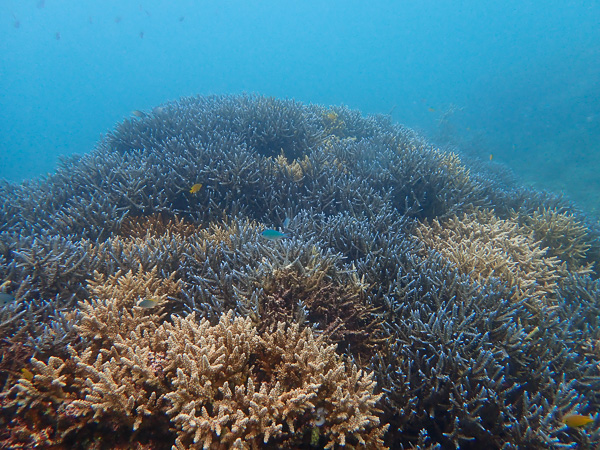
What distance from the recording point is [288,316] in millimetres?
2689

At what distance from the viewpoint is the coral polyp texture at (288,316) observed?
1.87 meters

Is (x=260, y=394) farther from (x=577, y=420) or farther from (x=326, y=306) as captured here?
(x=577, y=420)

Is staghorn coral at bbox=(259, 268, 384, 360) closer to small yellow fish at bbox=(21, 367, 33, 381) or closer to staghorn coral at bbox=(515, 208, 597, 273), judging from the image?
small yellow fish at bbox=(21, 367, 33, 381)

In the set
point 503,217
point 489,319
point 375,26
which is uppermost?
point 375,26

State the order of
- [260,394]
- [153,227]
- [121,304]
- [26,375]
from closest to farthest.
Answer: [260,394]
[26,375]
[121,304]
[153,227]

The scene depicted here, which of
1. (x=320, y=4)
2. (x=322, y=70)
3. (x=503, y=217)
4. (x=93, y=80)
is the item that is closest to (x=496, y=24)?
(x=322, y=70)

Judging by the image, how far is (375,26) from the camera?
108688 millimetres

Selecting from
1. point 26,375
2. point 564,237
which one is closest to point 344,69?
point 564,237

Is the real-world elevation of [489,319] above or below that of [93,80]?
below

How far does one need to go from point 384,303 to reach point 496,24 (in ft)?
327

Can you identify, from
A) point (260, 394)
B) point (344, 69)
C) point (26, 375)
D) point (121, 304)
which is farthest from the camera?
point (344, 69)

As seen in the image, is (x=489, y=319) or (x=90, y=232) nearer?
(x=489, y=319)

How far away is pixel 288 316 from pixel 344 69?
308ft

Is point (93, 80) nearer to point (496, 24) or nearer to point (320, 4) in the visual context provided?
point (320, 4)
